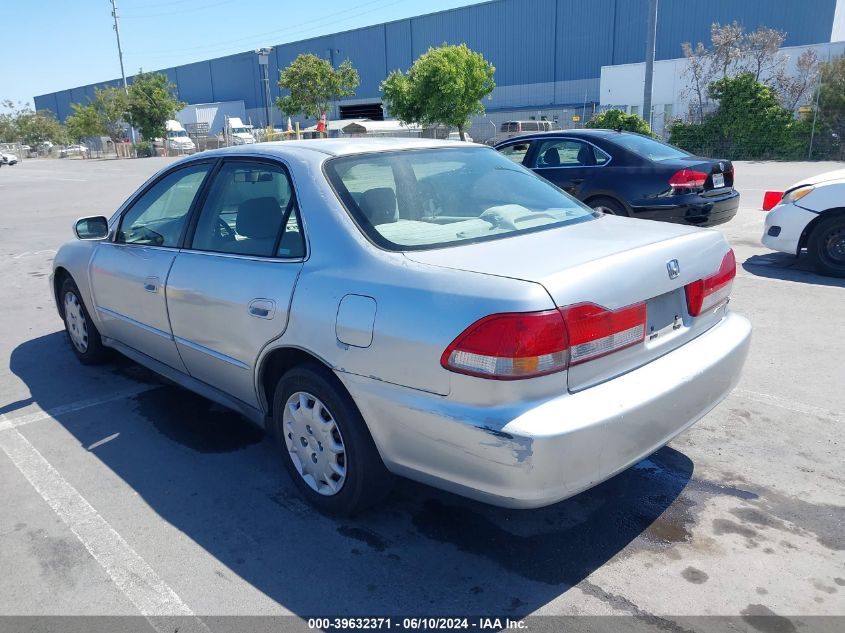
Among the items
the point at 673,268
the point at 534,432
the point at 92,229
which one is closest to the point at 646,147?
the point at 673,268

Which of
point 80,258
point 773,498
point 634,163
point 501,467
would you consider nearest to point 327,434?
point 501,467

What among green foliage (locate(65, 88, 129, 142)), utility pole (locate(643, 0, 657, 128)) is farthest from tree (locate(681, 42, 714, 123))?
green foliage (locate(65, 88, 129, 142))

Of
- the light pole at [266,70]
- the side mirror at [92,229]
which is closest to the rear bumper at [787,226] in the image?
the side mirror at [92,229]

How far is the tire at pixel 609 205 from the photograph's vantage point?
28.3 feet

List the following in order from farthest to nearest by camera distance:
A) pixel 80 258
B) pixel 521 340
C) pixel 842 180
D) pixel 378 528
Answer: pixel 842 180, pixel 80 258, pixel 378 528, pixel 521 340

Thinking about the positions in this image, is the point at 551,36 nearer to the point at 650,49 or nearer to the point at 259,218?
the point at 650,49

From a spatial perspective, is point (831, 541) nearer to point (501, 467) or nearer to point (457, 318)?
point (501, 467)

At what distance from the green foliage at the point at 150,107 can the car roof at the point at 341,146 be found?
2290 inches

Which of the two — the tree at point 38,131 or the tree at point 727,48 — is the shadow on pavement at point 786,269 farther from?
the tree at point 38,131

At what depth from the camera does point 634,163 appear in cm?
848

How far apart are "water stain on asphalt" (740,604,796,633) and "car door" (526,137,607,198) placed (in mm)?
6755

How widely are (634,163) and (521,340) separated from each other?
22.2 feet

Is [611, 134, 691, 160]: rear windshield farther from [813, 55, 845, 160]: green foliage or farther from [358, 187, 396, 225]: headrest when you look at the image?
[813, 55, 845, 160]: green foliage

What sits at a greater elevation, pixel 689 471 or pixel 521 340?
pixel 521 340
